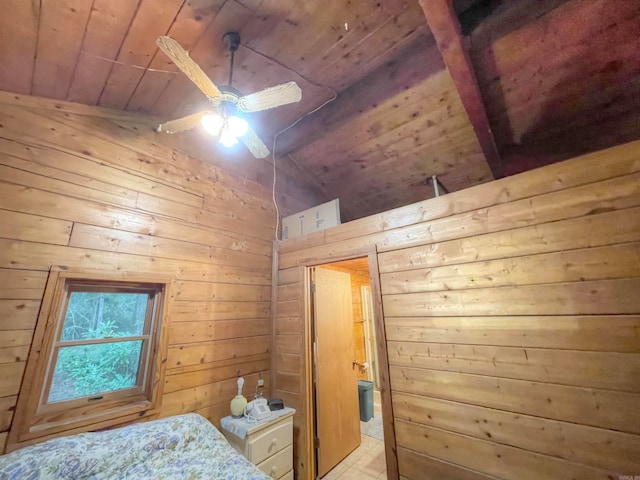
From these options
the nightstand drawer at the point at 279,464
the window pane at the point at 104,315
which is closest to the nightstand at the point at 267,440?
the nightstand drawer at the point at 279,464

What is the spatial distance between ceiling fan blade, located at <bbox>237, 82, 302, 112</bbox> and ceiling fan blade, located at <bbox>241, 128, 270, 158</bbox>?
232 mm

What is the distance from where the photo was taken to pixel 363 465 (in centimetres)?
263

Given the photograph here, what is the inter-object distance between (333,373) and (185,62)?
2.81m

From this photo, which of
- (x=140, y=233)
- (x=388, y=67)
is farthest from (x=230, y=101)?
(x=388, y=67)

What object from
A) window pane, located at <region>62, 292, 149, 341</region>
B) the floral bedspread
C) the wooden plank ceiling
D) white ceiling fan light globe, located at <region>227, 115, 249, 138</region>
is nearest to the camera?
the floral bedspread

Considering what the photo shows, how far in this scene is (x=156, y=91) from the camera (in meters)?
1.87

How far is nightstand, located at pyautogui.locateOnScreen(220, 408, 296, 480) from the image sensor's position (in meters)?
1.96

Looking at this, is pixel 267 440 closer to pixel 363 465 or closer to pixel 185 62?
pixel 363 465

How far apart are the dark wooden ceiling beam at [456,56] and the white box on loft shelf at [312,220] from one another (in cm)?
136

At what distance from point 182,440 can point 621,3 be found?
3760mm

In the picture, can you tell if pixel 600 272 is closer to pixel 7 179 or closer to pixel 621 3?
pixel 621 3

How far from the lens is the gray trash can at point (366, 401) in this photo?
3.68 meters

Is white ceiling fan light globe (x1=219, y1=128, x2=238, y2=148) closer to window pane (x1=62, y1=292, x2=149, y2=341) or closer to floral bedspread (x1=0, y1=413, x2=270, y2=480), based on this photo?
window pane (x1=62, y1=292, x2=149, y2=341)

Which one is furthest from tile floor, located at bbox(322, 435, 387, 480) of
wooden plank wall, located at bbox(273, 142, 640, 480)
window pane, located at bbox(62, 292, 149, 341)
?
window pane, located at bbox(62, 292, 149, 341)
